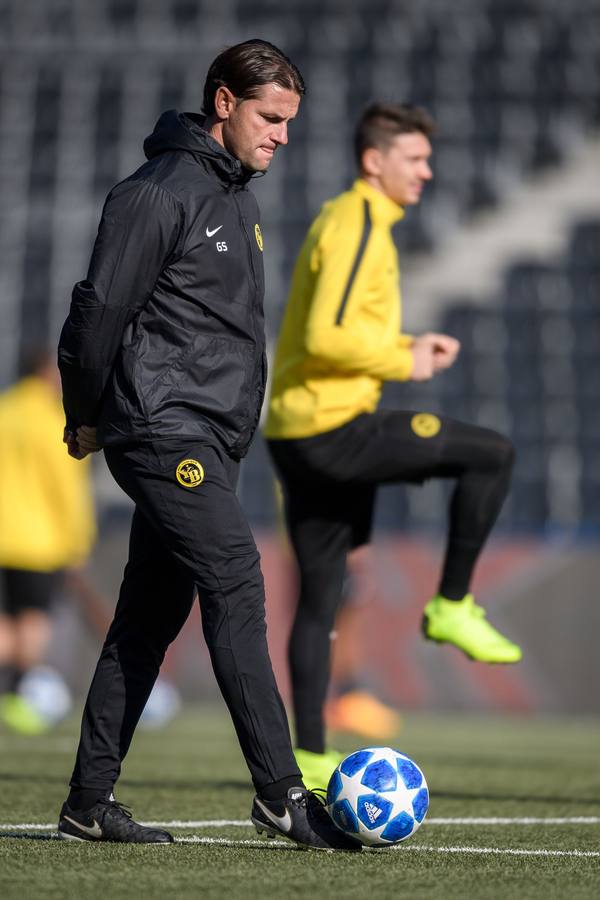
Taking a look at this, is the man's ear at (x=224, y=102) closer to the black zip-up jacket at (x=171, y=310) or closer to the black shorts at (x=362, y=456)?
the black zip-up jacket at (x=171, y=310)

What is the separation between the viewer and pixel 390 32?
2033 cm

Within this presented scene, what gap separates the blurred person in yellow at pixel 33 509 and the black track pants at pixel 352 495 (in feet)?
14.5

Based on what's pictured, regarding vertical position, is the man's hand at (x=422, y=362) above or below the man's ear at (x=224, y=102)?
below

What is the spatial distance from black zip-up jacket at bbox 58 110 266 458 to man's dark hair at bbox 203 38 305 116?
0.41 feet

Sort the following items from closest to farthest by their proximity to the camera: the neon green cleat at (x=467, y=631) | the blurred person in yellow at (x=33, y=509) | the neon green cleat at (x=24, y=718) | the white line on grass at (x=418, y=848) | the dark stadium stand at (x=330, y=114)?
the white line on grass at (x=418, y=848) < the neon green cleat at (x=467, y=631) < the neon green cleat at (x=24, y=718) < the blurred person in yellow at (x=33, y=509) < the dark stadium stand at (x=330, y=114)

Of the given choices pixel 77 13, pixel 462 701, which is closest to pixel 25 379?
pixel 462 701

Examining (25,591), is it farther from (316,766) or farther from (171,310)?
(171,310)

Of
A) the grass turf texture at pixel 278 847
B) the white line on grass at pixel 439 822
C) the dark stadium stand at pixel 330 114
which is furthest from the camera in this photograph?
the dark stadium stand at pixel 330 114

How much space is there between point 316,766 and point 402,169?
1967mm

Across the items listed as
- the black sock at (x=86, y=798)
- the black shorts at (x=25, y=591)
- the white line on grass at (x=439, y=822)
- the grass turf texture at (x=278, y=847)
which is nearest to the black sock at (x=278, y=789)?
the grass turf texture at (x=278, y=847)

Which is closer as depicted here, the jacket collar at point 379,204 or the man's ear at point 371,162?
the jacket collar at point 379,204

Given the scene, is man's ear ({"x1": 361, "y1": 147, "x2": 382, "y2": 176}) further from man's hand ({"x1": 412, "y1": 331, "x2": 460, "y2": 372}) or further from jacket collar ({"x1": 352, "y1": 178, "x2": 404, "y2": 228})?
man's hand ({"x1": 412, "y1": 331, "x2": 460, "y2": 372})

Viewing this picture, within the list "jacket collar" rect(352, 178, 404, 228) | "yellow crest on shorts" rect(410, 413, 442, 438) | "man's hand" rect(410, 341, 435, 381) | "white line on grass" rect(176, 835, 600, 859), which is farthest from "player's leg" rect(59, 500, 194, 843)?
"jacket collar" rect(352, 178, 404, 228)

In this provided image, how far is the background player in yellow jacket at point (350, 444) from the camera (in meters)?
4.74
